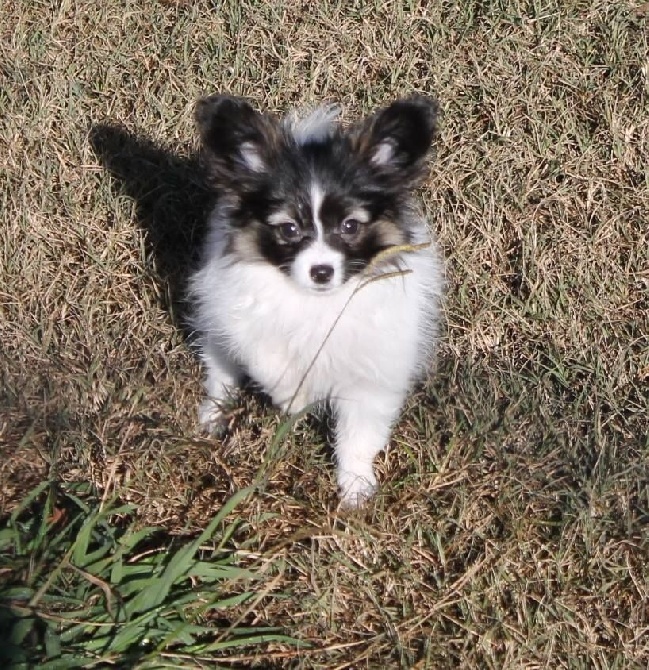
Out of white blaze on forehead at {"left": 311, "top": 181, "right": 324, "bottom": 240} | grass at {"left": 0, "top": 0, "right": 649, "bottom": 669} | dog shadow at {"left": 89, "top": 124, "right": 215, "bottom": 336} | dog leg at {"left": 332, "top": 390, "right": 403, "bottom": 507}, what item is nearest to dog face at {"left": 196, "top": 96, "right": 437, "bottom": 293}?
white blaze on forehead at {"left": 311, "top": 181, "right": 324, "bottom": 240}

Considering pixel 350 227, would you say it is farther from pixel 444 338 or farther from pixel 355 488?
pixel 444 338

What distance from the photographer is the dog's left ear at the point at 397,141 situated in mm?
3527

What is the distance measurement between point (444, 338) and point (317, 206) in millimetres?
1582

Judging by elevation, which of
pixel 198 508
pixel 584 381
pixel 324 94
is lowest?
pixel 198 508

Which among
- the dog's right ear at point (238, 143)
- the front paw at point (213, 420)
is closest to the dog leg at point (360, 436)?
the front paw at point (213, 420)

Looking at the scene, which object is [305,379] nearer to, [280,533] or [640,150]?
[280,533]

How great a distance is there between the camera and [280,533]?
3787 millimetres

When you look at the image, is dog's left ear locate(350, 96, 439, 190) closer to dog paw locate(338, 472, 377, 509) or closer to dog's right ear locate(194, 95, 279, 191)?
dog's right ear locate(194, 95, 279, 191)

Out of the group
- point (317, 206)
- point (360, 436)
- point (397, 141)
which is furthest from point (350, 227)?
point (360, 436)

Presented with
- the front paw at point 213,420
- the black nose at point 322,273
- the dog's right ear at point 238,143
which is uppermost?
the dog's right ear at point 238,143

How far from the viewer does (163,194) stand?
516cm

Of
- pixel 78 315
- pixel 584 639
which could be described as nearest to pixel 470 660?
pixel 584 639

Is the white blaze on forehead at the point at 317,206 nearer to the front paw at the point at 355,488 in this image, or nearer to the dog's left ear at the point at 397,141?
the dog's left ear at the point at 397,141

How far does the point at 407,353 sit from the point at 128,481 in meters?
1.17
